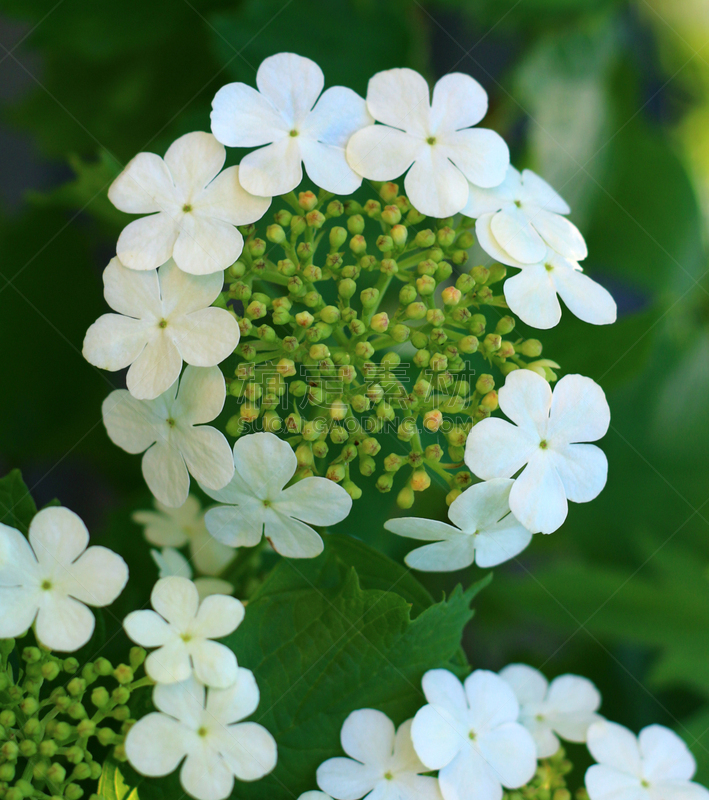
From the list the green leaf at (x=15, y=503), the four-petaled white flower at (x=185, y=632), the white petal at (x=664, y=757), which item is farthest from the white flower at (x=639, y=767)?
the green leaf at (x=15, y=503)

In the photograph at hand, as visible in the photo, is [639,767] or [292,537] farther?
[639,767]

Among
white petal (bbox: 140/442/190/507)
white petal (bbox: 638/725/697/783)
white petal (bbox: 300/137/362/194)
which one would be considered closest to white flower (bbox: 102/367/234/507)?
white petal (bbox: 140/442/190/507)

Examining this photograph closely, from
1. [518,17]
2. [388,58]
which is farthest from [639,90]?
[388,58]

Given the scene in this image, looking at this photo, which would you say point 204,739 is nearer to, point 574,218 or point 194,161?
point 194,161

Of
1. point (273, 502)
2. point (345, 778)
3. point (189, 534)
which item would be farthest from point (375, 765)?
point (189, 534)

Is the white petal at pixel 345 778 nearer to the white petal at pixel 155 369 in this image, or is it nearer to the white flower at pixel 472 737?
the white flower at pixel 472 737

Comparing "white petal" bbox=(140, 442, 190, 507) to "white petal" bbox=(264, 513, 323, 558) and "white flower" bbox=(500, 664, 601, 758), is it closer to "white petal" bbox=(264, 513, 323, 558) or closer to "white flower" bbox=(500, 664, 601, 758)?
"white petal" bbox=(264, 513, 323, 558)
